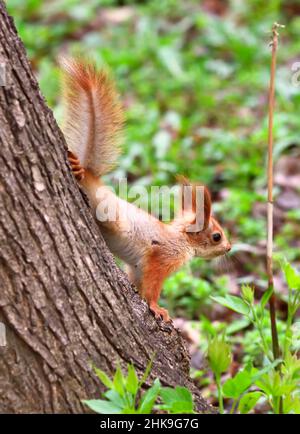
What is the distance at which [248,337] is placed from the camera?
4098 millimetres

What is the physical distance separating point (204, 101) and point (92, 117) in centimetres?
398

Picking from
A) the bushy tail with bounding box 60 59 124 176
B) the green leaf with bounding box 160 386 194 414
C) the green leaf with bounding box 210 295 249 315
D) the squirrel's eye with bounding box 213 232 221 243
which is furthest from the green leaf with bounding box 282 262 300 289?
the squirrel's eye with bounding box 213 232 221 243

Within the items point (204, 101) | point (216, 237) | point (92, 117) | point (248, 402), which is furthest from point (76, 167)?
point (204, 101)

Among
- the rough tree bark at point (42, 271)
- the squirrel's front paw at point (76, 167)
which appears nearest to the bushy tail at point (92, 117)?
the squirrel's front paw at point (76, 167)

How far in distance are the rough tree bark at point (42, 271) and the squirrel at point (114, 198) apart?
50 cm

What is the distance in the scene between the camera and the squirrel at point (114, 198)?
10.4 ft

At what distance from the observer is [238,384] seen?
7.77 ft

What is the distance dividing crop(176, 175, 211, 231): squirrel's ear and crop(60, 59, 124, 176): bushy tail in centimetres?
34

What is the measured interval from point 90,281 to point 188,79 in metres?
5.06

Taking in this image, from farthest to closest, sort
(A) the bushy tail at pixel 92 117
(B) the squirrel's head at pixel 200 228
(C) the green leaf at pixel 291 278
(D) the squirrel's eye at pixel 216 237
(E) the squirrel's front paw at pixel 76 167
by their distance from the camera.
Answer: (D) the squirrel's eye at pixel 216 237, (B) the squirrel's head at pixel 200 228, (A) the bushy tail at pixel 92 117, (E) the squirrel's front paw at pixel 76 167, (C) the green leaf at pixel 291 278

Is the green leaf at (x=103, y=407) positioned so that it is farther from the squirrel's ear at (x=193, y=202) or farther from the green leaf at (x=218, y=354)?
the squirrel's ear at (x=193, y=202)

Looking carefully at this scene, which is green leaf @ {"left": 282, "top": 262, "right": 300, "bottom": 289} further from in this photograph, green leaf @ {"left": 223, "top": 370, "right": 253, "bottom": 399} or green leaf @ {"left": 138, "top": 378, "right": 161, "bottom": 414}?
green leaf @ {"left": 138, "top": 378, "right": 161, "bottom": 414}

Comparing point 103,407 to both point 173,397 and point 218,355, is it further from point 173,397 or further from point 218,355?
point 218,355
